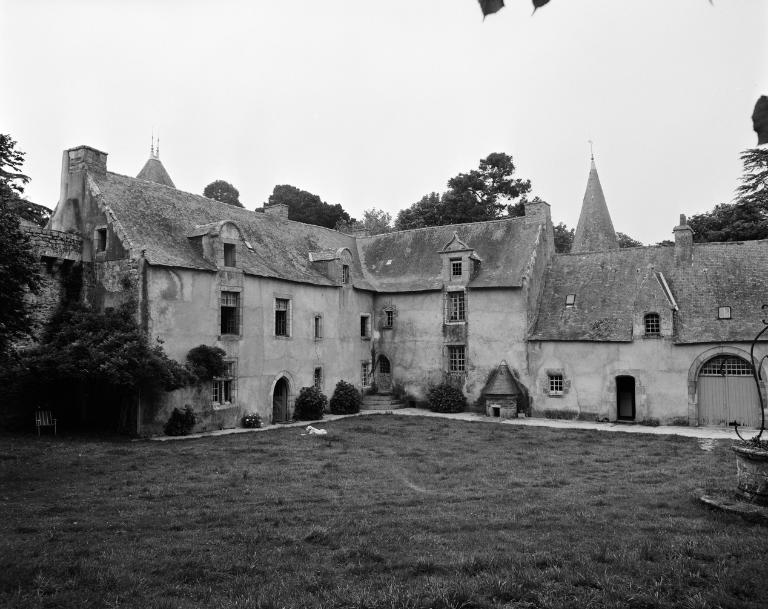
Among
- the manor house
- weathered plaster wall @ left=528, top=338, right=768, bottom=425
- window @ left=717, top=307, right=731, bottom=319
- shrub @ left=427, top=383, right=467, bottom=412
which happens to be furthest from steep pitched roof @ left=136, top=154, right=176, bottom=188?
window @ left=717, top=307, right=731, bottom=319

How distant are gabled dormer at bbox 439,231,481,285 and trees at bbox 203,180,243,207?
139ft

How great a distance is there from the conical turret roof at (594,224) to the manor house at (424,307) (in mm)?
9941

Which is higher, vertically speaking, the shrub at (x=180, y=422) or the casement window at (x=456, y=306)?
the casement window at (x=456, y=306)

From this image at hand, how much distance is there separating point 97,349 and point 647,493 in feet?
57.1

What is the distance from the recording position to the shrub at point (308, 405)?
28344 mm

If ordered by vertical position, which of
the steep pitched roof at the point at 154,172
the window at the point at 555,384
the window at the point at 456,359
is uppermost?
the steep pitched roof at the point at 154,172

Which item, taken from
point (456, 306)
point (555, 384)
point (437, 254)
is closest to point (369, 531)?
point (555, 384)

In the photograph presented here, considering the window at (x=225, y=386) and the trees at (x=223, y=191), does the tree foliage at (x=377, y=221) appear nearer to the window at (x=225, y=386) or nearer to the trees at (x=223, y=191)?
the trees at (x=223, y=191)

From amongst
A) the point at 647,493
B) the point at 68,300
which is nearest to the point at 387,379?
the point at 68,300

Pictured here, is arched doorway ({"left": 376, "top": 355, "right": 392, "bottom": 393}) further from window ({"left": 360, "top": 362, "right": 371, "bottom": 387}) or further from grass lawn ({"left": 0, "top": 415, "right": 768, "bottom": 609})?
grass lawn ({"left": 0, "top": 415, "right": 768, "bottom": 609})

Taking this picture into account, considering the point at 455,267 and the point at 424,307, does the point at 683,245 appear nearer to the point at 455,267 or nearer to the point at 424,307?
the point at 455,267

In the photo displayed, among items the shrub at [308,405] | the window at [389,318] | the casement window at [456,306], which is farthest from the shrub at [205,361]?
the casement window at [456,306]

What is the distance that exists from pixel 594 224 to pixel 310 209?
86.7ft

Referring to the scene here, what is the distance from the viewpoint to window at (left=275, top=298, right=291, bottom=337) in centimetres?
2830
